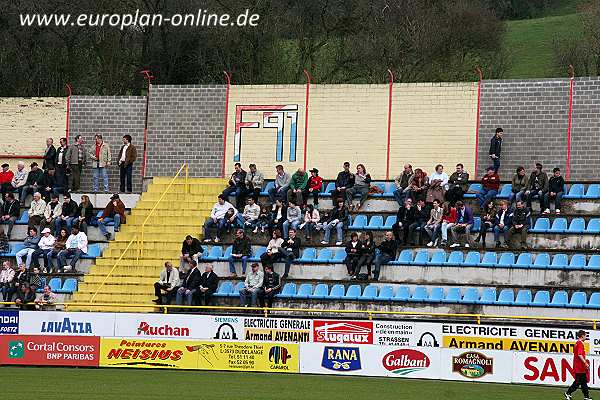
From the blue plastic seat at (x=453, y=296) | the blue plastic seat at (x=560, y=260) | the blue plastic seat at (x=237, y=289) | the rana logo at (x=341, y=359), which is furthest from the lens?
the blue plastic seat at (x=237, y=289)

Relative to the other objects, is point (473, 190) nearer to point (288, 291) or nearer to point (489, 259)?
point (489, 259)

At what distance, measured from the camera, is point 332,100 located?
37.2 meters

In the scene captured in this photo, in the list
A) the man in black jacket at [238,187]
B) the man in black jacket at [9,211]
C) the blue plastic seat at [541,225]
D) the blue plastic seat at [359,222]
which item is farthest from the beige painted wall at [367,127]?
the man in black jacket at [9,211]

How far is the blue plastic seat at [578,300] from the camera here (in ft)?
95.5

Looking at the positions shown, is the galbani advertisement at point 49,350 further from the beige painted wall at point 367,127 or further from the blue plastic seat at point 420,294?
the beige painted wall at point 367,127

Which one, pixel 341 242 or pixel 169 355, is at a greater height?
pixel 341 242

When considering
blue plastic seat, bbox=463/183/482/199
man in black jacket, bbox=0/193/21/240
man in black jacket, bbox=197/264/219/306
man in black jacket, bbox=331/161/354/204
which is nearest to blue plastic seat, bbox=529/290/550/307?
blue plastic seat, bbox=463/183/482/199

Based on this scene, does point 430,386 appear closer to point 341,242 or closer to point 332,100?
point 341,242

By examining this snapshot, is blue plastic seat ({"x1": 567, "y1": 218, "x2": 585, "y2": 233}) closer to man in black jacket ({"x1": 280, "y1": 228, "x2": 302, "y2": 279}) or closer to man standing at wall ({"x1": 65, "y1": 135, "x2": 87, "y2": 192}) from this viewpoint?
man in black jacket ({"x1": 280, "y1": 228, "x2": 302, "y2": 279})

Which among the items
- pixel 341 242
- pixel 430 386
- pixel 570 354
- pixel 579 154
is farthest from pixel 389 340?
pixel 579 154

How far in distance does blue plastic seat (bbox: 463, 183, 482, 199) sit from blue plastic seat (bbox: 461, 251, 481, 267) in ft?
9.14

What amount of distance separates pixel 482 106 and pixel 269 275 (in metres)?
9.07

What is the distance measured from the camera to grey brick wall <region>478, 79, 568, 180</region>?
3459 cm

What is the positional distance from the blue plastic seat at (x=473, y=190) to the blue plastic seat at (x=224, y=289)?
7121mm
